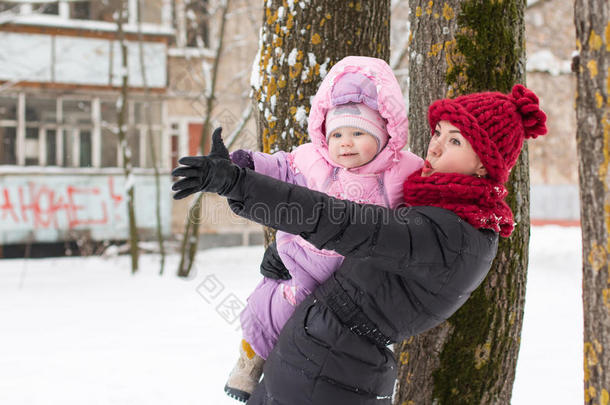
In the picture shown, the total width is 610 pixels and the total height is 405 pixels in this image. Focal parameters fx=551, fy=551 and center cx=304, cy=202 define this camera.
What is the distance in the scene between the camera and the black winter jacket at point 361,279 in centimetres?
141

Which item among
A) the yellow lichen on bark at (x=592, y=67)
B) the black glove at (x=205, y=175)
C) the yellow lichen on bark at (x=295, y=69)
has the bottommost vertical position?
the black glove at (x=205, y=175)

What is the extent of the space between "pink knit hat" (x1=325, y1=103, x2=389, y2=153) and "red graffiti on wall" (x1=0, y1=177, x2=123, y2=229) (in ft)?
42.5

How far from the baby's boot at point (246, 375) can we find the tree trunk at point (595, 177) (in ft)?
4.19

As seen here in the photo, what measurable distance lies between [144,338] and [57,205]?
831 centimetres

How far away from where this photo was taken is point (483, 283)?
8.95 ft

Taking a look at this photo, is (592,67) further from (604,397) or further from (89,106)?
(89,106)

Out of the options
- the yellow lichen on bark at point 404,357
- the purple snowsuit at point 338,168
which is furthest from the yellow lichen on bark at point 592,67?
the yellow lichen on bark at point 404,357

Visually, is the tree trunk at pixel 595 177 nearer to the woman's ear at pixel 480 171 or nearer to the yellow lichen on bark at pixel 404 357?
the woman's ear at pixel 480 171

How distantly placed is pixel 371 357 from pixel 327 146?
694mm

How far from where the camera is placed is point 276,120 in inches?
113

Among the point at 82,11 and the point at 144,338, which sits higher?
the point at 82,11

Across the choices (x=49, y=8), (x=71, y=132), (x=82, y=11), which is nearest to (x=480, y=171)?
(x=71, y=132)

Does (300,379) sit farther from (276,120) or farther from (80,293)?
(80,293)

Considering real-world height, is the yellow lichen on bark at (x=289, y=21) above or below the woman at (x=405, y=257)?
above
